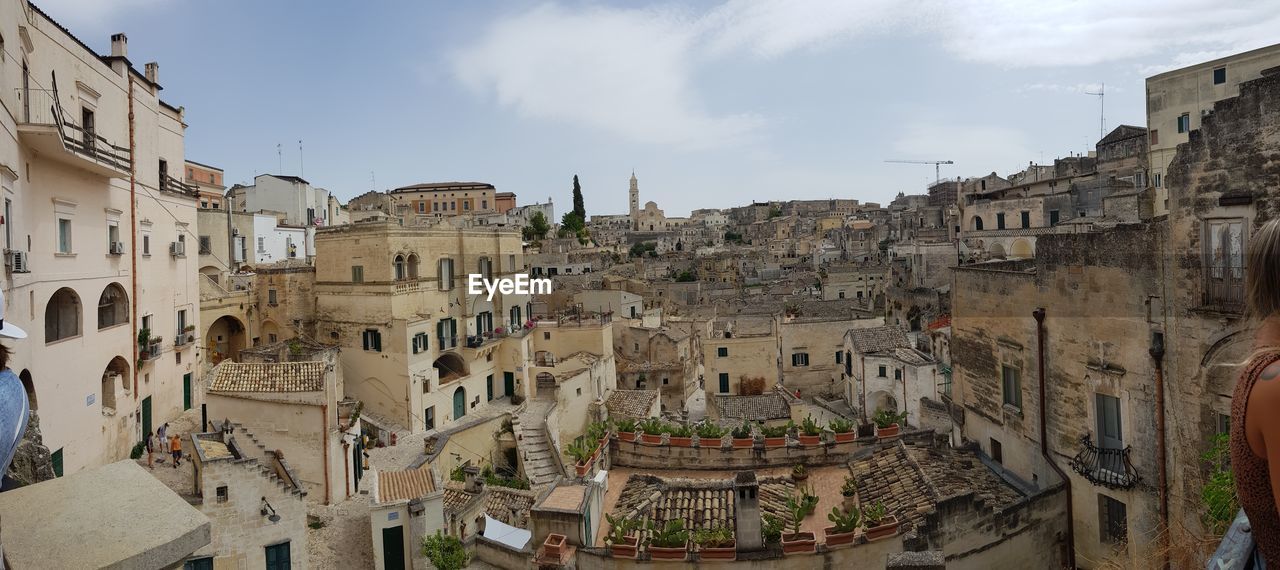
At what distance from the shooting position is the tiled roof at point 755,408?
1144 inches

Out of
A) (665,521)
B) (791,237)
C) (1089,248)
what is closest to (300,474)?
(665,521)

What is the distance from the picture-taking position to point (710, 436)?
1698 cm

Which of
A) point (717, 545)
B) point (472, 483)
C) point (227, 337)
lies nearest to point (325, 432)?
point (472, 483)

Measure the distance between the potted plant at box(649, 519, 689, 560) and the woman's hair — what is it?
9.76m

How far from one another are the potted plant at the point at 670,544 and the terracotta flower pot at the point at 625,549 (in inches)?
11.4

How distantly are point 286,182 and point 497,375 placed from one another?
2694 centimetres

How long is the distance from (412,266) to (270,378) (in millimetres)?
10575

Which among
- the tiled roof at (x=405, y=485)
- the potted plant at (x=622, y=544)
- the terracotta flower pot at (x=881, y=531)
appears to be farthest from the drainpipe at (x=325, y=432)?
the terracotta flower pot at (x=881, y=531)

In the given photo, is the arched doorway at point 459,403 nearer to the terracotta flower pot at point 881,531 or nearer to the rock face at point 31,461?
the terracotta flower pot at point 881,531

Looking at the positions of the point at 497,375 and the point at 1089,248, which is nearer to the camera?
the point at 1089,248

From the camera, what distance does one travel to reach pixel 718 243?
11512 cm

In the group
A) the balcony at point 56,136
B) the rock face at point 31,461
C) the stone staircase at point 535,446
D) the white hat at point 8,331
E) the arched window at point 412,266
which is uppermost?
the balcony at point 56,136

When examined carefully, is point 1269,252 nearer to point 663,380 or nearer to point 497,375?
point 497,375

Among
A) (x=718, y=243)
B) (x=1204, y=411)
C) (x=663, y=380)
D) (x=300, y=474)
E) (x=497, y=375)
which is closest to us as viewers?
(x=1204, y=411)
